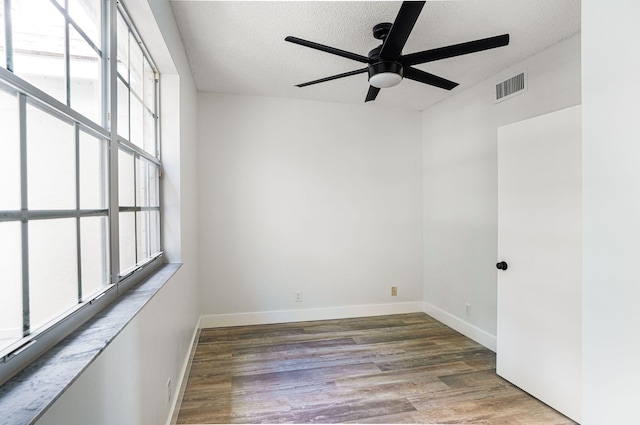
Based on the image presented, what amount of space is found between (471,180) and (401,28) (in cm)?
202

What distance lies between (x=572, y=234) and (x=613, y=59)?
54.7 inches

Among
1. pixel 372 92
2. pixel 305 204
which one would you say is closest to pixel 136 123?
pixel 372 92

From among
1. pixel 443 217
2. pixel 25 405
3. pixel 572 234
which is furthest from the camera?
pixel 443 217

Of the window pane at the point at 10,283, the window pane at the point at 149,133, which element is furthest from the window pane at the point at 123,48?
the window pane at the point at 10,283

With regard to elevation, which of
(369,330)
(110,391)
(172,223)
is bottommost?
(369,330)

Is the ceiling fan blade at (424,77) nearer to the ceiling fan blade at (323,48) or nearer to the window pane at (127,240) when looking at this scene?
the ceiling fan blade at (323,48)

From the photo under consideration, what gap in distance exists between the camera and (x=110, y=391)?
93cm

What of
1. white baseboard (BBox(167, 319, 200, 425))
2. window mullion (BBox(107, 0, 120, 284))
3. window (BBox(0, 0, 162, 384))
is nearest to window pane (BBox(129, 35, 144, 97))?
window (BBox(0, 0, 162, 384))

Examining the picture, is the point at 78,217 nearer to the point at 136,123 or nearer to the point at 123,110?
the point at 123,110

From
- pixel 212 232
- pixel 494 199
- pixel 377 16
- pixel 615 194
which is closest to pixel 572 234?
pixel 494 199

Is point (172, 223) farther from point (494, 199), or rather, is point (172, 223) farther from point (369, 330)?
point (494, 199)

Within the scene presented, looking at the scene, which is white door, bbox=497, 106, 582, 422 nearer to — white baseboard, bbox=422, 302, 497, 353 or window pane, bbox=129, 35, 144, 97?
white baseboard, bbox=422, 302, 497, 353

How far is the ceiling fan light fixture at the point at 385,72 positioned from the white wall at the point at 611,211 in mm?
1016

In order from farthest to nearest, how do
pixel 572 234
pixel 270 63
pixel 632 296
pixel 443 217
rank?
pixel 443 217 → pixel 270 63 → pixel 572 234 → pixel 632 296
